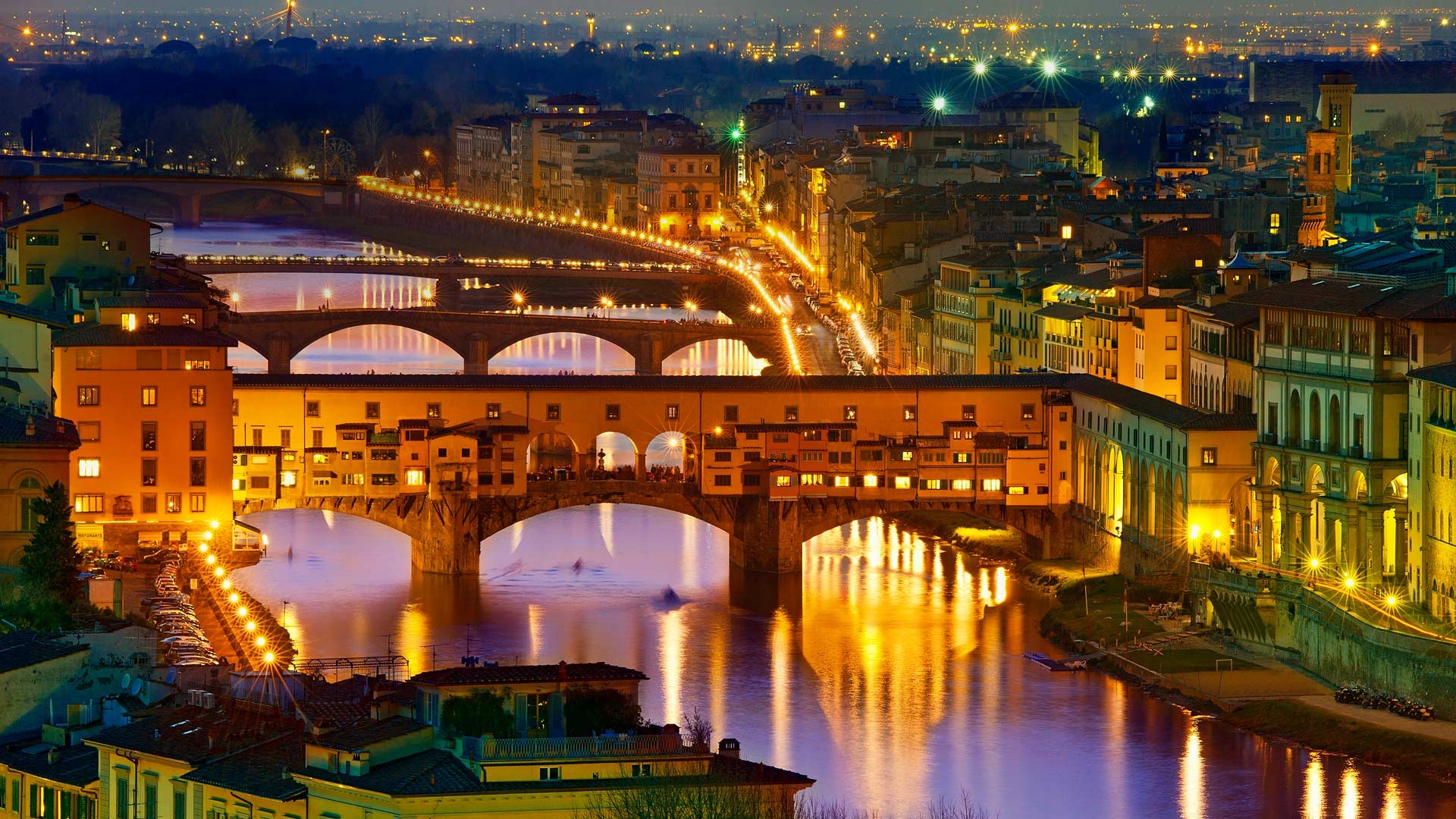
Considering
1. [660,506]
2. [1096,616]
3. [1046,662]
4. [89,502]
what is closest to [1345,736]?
[1046,662]

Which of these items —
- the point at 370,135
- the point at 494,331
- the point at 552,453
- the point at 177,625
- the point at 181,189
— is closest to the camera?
the point at 177,625

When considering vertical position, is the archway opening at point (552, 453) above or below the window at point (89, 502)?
above

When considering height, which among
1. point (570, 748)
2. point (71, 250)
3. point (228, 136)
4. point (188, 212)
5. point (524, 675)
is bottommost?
point (570, 748)

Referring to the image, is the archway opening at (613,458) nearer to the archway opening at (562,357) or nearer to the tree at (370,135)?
the archway opening at (562,357)

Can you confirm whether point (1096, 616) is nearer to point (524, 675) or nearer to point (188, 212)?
point (524, 675)

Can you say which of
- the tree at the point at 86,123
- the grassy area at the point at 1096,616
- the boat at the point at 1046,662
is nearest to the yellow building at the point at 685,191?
the tree at the point at 86,123

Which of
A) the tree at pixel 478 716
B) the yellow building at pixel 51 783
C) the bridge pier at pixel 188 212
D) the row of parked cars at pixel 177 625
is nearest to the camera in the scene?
the tree at pixel 478 716

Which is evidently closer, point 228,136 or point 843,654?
point 843,654
